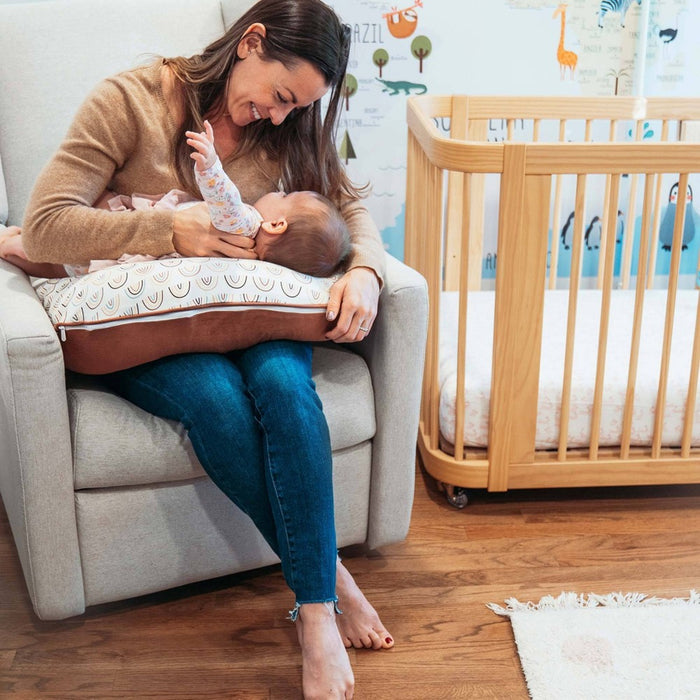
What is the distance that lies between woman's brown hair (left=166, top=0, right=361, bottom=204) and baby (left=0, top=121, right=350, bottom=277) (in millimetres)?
133

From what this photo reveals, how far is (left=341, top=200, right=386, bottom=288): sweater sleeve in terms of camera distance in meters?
1.59

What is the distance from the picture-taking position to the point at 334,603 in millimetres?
1397

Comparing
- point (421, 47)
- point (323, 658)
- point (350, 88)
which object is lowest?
point (323, 658)

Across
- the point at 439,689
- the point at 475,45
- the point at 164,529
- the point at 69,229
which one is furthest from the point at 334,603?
the point at 475,45

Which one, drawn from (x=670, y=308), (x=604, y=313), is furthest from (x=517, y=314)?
(x=670, y=308)

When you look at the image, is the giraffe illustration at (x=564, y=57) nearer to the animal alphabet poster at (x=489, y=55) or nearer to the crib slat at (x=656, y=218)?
the animal alphabet poster at (x=489, y=55)

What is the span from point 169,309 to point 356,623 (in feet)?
2.01

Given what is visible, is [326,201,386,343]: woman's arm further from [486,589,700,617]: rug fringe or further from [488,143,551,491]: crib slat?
[486,589,700,617]: rug fringe

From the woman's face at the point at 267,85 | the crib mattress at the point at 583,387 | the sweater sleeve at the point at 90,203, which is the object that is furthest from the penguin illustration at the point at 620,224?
the sweater sleeve at the point at 90,203

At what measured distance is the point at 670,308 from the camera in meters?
1.84

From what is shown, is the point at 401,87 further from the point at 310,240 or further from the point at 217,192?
the point at 217,192

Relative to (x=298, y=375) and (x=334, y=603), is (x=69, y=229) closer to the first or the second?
(x=298, y=375)

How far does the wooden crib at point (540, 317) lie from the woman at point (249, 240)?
0.30 meters

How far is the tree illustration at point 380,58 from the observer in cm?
251
